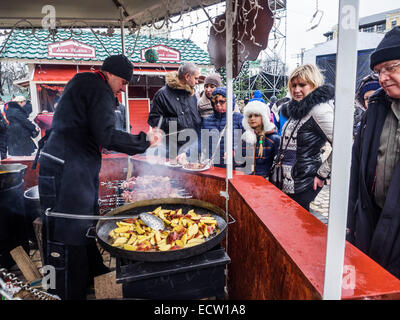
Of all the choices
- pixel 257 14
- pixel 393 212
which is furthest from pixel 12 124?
pixel 393 212

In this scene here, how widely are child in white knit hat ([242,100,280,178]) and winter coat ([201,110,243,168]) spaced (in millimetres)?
264

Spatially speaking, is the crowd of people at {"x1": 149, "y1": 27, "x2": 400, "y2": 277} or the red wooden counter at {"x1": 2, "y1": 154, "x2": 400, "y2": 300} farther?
the crowd of people at {"x1": 149, "y1": 27, "x2": 400, "y2": 277}

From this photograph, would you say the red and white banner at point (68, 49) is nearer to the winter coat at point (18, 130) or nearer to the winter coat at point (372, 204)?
the winter coat at point (18, 130)

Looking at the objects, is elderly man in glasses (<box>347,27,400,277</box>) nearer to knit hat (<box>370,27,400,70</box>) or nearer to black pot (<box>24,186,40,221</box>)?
knit hat (<box>370,27,400,70</box>)

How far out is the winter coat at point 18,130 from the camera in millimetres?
7219

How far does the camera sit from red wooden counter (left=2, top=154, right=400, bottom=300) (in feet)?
3.52

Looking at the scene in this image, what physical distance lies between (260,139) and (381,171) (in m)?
1.65

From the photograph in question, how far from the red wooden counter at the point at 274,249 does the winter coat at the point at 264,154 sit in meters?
0.53

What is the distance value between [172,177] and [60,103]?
1.71 meters

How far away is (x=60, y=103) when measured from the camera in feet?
7.47

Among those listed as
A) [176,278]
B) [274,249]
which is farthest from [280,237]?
[176,278]

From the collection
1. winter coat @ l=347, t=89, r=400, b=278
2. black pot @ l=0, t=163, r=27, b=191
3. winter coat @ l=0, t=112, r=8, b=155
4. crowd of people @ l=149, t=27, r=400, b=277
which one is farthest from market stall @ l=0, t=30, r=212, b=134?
winter coat @ l=347, t=89, r=400, b=278

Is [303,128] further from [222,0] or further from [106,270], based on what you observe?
[106,270]

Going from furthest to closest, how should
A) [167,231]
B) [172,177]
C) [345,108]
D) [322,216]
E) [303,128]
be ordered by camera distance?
[322,216]
[172,177]
[303,128]
[167,231]
[345,108]
